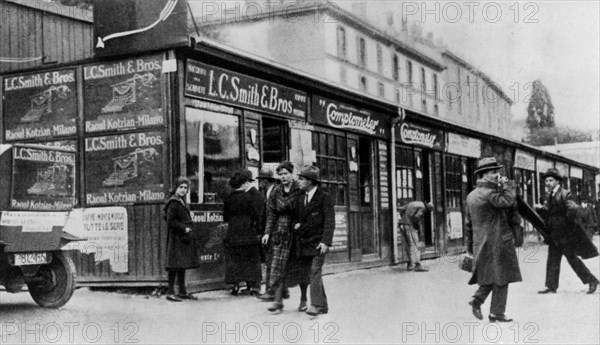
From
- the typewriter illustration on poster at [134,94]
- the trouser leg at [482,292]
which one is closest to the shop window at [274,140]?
the typewriter illustration on poster at [134,94]

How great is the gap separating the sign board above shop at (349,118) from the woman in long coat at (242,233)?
11.1ft

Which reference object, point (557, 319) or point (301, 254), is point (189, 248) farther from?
point (557, 319)

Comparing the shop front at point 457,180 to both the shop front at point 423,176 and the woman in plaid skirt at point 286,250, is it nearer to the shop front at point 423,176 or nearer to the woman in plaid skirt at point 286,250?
the shop front at point 423,176

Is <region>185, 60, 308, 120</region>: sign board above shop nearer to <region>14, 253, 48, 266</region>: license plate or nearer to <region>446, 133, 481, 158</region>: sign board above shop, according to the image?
<region>14, 253, 48, 266</region>: license plate

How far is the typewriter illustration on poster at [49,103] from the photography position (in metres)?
10.0

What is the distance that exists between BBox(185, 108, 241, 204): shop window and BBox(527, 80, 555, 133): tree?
3963mm

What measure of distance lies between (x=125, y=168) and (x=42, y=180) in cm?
167

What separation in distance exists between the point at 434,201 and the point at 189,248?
9.34 m

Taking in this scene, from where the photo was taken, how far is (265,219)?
9.16m

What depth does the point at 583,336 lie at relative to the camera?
6.52 m

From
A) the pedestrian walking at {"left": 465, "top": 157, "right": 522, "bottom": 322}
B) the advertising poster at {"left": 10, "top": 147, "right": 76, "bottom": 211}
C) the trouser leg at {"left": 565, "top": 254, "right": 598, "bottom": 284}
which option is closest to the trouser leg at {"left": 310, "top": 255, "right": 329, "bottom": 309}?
the pedestrian walking at {"left": 465, "top": 157, "right": 522, "bottom": 322}

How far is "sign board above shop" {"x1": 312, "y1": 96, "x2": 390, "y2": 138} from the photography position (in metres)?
12.7

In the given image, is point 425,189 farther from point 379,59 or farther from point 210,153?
point 210,153

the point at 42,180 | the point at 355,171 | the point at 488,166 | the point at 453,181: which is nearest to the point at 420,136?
the point at 453,181
